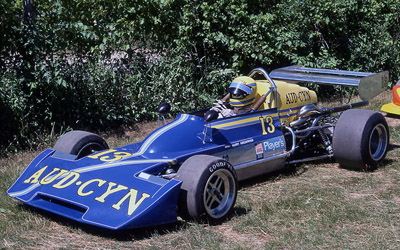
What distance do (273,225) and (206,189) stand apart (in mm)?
772

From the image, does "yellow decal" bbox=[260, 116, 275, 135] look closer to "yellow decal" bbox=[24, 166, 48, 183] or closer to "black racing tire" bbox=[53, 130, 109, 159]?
"black racing tire" bbox=[53, 130, 109, 159]

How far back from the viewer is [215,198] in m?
Answer: 5.46

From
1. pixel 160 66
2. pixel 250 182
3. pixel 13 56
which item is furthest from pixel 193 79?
pixel 250 182

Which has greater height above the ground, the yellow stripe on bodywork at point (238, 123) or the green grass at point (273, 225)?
the yellow stripe on bodywork at point (238, 123)

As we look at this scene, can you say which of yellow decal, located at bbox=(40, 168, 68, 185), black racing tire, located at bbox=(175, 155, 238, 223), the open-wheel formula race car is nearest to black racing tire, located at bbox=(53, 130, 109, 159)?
the open-wheel formula race car

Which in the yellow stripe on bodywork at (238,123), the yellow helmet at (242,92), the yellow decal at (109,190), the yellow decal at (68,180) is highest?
the yellow helmet at (242,92)

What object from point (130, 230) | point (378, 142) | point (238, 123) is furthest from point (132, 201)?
point (378, 142)

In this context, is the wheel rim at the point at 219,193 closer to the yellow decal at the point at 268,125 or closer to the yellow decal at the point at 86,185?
the yellow decal at the point at 86,185

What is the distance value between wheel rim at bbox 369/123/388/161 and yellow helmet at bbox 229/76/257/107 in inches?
69.3

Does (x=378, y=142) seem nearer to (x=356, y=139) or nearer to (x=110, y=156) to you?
(x=356, y=139)

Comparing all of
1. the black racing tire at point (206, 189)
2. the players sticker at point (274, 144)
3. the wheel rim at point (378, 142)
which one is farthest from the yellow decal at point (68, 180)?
the wheel rim at point (378, 142)

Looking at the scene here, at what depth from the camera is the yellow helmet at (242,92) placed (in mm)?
6949

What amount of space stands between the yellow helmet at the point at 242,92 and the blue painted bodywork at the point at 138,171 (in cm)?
31

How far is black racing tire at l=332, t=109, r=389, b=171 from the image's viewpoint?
6953 mm
